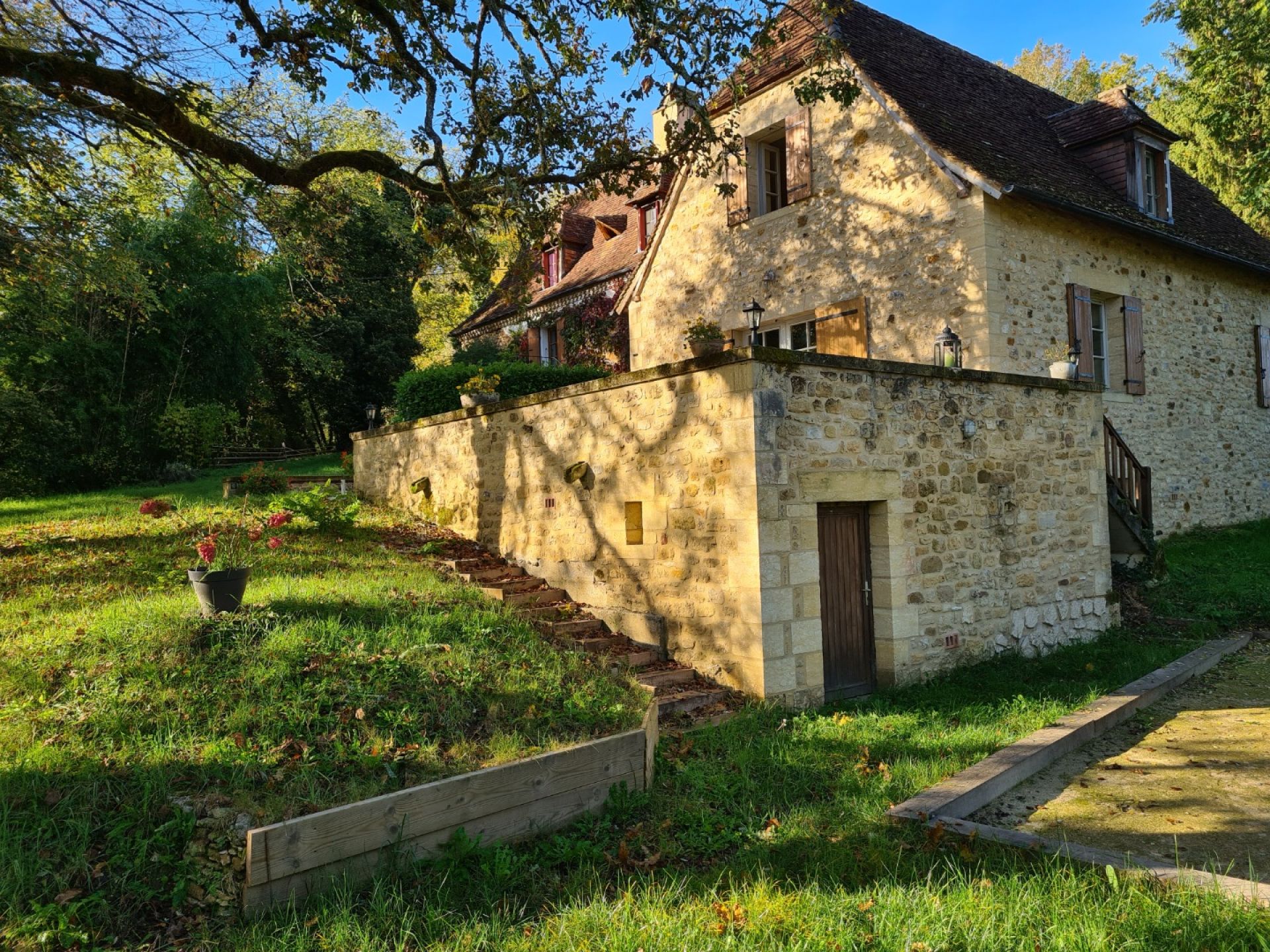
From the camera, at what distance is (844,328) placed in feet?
40.7

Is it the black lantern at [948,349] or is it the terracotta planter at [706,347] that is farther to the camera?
the black lantern at [948,349]

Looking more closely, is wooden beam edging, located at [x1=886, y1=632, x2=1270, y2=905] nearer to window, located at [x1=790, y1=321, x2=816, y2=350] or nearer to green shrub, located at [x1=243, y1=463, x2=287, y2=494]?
window, located at [x1=790, y1=321, x2=816, y2=350]

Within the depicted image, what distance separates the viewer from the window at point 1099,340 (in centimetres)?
1252

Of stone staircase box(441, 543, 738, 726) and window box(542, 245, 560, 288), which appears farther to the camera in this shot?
window box(542, 245, 560, 288)

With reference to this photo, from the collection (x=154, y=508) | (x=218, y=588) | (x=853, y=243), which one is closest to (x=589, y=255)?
(x=853, y=243)

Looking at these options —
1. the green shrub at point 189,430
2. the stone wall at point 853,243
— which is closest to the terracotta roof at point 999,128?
the stone wall at point 853,243

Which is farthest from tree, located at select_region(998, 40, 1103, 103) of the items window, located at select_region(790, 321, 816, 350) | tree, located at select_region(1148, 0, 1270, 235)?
window, located at select_region(790, 321, 816, 350)

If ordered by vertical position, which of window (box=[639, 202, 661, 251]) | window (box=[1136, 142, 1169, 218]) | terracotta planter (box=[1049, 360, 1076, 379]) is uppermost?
window (box=[639, 202, 661, 251])

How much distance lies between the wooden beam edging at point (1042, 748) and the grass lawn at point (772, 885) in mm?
144

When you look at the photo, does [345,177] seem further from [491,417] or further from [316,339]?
[491,417]

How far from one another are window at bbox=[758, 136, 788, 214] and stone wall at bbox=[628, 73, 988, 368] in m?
0.45

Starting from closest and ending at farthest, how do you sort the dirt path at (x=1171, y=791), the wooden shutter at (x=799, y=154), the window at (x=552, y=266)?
the dirt path at (x=1171, y=791)
the wooden shutter at (x=799, y=154)
the window at (x=552, y=266)

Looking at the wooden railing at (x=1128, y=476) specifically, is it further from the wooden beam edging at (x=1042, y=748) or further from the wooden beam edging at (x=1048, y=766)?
the wooden beam edging at (x=1048, y=766)

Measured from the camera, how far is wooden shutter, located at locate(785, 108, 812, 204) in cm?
1261
